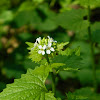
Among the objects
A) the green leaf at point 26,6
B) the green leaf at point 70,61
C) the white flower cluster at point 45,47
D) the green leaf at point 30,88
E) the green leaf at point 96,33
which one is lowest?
the green leaf at point 30,88

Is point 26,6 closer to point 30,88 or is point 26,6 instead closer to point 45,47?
point 45,47

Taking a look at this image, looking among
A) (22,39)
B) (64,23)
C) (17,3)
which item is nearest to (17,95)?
(64,23)

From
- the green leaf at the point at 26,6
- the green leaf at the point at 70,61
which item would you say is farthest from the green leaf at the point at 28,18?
the green leaf at the point at 70,61

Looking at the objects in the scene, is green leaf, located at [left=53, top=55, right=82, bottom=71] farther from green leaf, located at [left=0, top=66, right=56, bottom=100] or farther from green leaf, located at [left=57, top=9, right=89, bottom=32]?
green leaf, located at [left=57, top=9, right=89, bottom=32]

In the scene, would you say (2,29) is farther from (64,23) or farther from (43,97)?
(43,97)

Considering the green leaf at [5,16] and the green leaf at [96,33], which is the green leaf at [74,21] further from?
the green leaf at [5,16]

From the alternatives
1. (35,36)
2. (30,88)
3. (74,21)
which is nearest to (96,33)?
(74,21)
